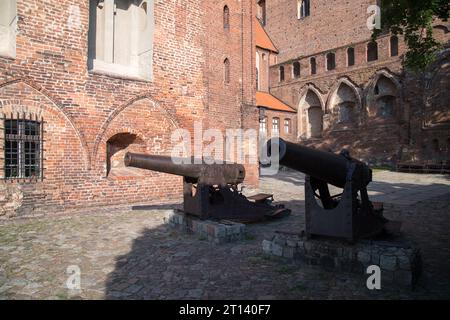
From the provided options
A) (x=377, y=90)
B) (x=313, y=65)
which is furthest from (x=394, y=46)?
(x=313, y=65)

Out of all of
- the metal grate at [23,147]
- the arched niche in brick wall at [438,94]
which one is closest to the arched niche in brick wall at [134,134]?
the metal grate at [23,147]

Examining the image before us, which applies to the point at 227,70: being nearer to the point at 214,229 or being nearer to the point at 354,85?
the point at 214,229

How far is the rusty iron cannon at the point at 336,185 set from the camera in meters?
3.87

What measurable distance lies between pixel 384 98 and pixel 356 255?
23188mm

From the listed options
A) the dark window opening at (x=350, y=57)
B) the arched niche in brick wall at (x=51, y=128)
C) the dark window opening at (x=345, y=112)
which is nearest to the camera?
the arched niche in brick wall at (x=51, y=128)

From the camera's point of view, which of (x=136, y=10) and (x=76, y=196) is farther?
(x=136, y=10)

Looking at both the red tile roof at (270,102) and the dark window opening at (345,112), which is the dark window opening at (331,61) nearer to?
the dark window opening at (345,112)

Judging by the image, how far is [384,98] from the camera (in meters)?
24.3

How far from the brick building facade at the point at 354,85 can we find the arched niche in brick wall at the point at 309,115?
3.3 inches

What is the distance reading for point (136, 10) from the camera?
1015 centimetres
